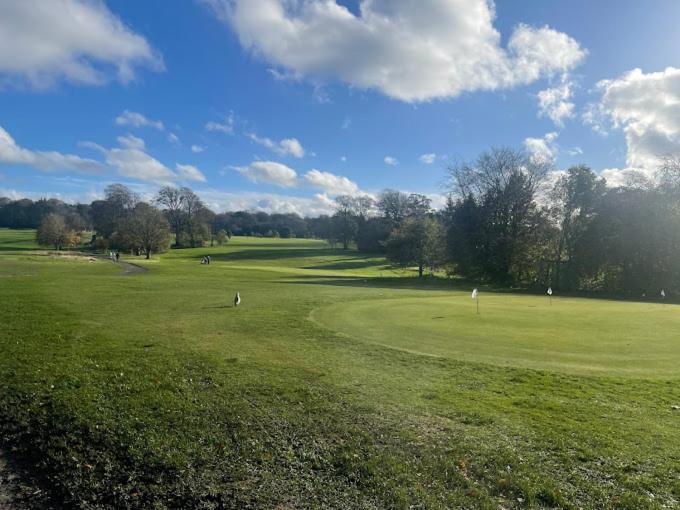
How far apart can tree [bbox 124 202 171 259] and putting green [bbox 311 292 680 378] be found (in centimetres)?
7033

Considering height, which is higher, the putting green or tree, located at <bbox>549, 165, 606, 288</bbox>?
tree, located at <bbox>549, 165, 606, 288</bbox>

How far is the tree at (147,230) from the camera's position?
8125 cm

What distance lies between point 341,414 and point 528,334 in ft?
31.8

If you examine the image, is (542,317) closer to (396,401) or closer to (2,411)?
(396,401)

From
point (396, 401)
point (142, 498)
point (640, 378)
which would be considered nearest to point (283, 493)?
point (142, 498)

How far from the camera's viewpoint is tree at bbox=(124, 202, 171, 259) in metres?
81.2

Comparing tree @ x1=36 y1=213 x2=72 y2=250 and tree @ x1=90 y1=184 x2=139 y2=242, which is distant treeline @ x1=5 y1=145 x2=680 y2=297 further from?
tree @ x1=90 y1=184 x2=139 y2=242

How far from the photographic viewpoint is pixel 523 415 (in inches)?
315

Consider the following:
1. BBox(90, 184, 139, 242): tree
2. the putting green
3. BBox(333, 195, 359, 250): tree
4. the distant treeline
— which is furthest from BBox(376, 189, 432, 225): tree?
the putting green

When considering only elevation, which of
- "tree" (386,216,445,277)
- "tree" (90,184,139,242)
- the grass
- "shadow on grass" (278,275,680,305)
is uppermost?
"tree" (90,184,139,242)

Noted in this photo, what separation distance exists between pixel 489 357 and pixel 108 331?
12.1 metres

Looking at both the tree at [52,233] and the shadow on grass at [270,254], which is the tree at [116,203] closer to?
the tree at [52,233]

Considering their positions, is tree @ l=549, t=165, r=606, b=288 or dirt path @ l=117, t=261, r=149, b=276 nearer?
dirt path @ l=117, t=261, r=149, b=276

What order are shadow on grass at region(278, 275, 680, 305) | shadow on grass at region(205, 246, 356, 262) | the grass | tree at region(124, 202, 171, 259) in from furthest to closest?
1. shadow on grass at region(205, 246, 356, 262)
2. tree at region(124, 202, 171, 259)
3. shadow on grass at region(278, 275, 680, 305)
4. the grass
